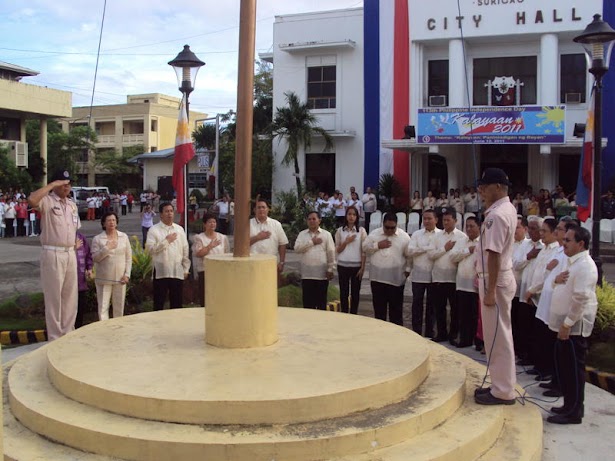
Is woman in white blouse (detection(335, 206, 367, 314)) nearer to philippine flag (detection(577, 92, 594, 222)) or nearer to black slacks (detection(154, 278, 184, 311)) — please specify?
black slacks (detection(154, 278, 184, 311))

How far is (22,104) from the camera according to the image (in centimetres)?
3275

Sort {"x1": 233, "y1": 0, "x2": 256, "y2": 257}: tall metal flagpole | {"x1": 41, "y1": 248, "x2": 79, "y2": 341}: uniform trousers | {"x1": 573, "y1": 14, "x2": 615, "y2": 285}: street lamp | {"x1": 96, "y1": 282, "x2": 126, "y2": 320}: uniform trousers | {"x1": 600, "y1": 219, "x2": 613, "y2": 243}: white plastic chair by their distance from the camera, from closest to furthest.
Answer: {"x1": 233, "y1": 0, "x2": 256, "y2": 257}: tall metal flagpole < {"x1": 41, "y1": 248, "x2": 79, "y2": 341}: uniform trousers < {"x1": 96, "y1": 282, "x2": 126, "y2": 320}: uniform trousers < {"x1": 573, "y1": 14, "x2": 615, "y2": 285}: street lamp < {"x1": 600, "y1": 219, "x2": 613, "y2": 243}: white plastic chair

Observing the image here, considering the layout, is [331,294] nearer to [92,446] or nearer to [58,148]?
[92,446]

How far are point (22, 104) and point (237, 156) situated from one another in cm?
3128

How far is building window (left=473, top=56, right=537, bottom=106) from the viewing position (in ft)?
77.8

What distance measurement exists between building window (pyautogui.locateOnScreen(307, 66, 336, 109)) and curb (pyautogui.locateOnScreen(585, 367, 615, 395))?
2105 cm

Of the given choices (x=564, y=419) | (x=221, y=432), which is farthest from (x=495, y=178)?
(x=221, y=432)

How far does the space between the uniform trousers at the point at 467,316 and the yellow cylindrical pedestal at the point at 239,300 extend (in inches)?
123

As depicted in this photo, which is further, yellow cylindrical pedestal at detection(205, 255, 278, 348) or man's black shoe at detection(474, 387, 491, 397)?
yellow cylindrical pedestal at detection(205, 255, 278, 348)

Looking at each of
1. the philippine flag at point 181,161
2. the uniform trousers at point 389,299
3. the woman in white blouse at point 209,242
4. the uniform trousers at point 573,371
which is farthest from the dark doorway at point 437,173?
the uniform trousers at point 573,371

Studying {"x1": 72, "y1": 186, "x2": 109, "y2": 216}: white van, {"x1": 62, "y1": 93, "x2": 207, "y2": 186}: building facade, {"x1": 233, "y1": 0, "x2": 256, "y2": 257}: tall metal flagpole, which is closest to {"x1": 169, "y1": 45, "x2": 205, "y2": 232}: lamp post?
{"x1": 233, "y1": 0, "x2": 256, "y2": 257}: tall metal flagpole

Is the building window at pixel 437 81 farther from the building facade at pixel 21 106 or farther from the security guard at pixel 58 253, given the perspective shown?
the building facade at pixel 21 106

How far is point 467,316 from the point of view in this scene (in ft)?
24.8

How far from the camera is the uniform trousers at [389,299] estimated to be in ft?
25.8
